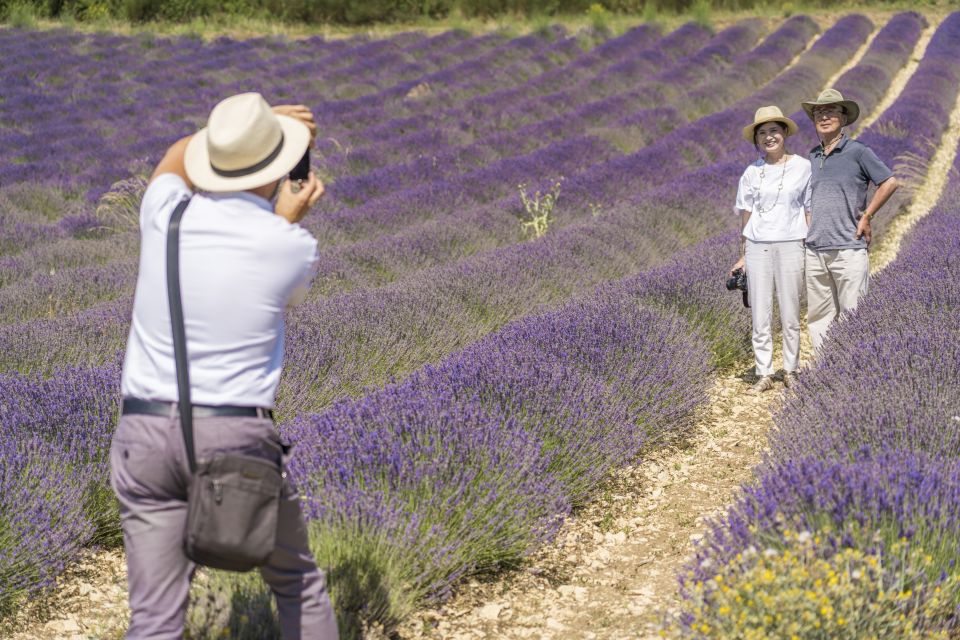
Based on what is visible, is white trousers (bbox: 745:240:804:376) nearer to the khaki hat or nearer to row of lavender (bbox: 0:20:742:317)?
the khaki hat

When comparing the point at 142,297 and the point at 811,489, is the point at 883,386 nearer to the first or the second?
the point at 811,489

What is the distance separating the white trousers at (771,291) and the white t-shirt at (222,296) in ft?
10.4

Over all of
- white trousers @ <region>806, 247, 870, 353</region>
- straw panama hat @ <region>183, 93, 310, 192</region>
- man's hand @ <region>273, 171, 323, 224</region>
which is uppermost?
straw panama hat @ <region>183, 93, 310, 192</region>

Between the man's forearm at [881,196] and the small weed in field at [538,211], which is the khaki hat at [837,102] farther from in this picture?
the small weed in field at [538,211]

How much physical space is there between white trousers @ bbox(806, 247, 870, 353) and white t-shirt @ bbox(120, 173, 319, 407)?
3036 mm

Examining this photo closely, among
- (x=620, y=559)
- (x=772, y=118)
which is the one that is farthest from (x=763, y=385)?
(x=620, y=559)

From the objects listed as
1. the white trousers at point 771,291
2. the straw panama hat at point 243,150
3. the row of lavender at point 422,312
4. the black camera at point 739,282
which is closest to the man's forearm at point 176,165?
the straw panama hat at point 243,150

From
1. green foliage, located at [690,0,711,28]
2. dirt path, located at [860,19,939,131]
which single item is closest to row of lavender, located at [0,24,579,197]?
green foliage, located at [690,0,711,28]

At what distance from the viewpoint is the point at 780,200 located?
14.2 ft

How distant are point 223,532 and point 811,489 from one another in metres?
1.39

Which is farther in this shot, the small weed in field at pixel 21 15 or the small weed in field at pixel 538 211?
the small weed in field at pixel 21 15

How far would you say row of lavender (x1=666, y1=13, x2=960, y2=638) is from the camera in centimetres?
191

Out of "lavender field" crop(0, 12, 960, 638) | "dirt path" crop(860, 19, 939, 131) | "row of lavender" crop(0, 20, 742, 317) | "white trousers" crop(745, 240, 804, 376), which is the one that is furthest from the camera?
"dirt path" crop(860, 19, 939, 131)

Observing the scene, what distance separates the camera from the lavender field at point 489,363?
229cm
